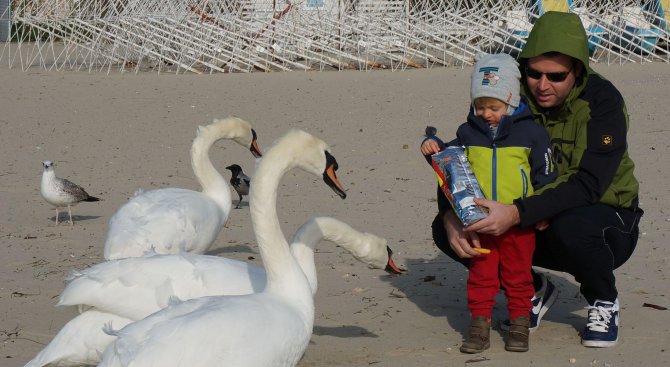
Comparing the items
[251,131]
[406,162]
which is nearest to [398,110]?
[406,162]

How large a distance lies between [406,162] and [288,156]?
647 cm

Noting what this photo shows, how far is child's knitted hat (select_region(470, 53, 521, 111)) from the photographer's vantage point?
5.19m

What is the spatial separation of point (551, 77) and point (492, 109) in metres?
0.37

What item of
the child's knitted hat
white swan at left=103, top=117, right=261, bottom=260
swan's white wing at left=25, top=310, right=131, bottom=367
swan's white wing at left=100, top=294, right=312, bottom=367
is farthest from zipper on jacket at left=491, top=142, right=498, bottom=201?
white swan at left=103, top=117, right=261, bottom=260

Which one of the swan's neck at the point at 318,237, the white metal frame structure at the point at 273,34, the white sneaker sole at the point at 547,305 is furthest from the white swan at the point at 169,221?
the white metal frame structure at the point at 273,34

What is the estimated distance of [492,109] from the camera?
526 cm

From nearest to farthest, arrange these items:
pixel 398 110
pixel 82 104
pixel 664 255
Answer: pixel 664 255 → pixel 398 110 → pixel 82 104

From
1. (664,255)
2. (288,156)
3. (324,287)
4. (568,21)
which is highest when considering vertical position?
(568,21)

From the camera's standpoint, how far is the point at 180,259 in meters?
5.12

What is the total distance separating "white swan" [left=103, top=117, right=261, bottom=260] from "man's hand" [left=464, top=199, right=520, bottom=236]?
6.81 feet

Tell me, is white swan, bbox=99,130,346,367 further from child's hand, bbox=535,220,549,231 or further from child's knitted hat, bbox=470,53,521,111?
child's hand, bbox=535,220,549,231

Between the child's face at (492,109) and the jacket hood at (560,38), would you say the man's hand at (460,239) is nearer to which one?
the child's face at (492,109)

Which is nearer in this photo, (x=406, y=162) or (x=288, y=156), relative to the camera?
(x=288, y=156)

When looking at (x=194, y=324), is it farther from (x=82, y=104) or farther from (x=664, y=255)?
(x=82, y=104)
